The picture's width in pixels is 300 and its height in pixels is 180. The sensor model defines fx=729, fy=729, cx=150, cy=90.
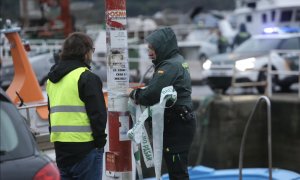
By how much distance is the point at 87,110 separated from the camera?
5.55 metres

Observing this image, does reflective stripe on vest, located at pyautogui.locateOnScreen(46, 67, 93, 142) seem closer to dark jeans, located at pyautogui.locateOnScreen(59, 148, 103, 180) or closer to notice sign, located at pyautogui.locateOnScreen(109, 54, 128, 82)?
dark jeans, located at pyautogui.locateOnScreen(59, 148, 103, 180)

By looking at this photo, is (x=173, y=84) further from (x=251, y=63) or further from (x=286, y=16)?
(x=286, y=16)

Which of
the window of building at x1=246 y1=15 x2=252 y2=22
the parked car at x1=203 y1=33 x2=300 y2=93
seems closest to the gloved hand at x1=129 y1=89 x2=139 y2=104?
the parked car at x1=203 y1=33 x2=300 y2=93

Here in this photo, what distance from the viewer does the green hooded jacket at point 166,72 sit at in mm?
6066

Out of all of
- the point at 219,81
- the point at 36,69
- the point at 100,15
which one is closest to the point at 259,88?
the point at 219,81

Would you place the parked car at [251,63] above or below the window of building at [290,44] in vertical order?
below

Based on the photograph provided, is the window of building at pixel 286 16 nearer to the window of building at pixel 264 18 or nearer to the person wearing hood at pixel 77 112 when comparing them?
the window of building at pixel 264 18

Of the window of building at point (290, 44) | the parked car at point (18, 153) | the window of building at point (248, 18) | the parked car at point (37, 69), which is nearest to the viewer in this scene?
the parked car at point (18, 153)

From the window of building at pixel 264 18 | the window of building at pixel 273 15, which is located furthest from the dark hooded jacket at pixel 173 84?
the window of building at pixel 264 18

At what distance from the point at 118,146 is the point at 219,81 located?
1095 cm

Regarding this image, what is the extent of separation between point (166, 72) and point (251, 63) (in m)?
10.8

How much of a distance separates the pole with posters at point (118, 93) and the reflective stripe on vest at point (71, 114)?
23.6 inches

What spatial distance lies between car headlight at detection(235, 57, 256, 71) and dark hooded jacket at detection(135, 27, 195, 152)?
1036 centimetres

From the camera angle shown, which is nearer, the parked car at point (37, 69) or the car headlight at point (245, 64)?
the parked car at point (37, 69)
